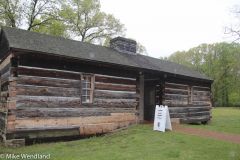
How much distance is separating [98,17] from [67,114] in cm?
2721

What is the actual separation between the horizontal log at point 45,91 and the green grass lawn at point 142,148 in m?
2.14

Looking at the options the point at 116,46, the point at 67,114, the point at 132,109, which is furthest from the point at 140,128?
the point at 116,46

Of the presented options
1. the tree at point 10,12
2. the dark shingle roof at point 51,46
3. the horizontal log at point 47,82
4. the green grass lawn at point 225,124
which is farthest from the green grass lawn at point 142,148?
the tree at point 10,12

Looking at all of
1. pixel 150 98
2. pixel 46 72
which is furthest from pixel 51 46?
pixel 150 98

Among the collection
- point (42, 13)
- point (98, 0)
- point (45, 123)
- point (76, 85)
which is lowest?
point (45, 123)

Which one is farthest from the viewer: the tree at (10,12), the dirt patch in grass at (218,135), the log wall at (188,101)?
the tree at (10,12)

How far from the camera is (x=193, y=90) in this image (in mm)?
21297

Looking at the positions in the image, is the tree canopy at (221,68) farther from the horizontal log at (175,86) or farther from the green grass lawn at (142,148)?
the green grass lawn at (142,148)

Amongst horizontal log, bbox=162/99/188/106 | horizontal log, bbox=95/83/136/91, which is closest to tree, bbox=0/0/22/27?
horizontal log, bbox=95/83/136/91

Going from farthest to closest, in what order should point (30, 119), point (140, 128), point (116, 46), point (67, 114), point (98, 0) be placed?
1. point (98, 0)
2. point (116, 46)
3. point (140, 128)
4. point (67, 114)
5. point (30, 119)

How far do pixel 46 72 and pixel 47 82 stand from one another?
43 centimetres

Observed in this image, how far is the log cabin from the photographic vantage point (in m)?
11.6

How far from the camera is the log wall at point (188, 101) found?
1892cm

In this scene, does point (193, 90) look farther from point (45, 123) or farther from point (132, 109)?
point (45, 123)
